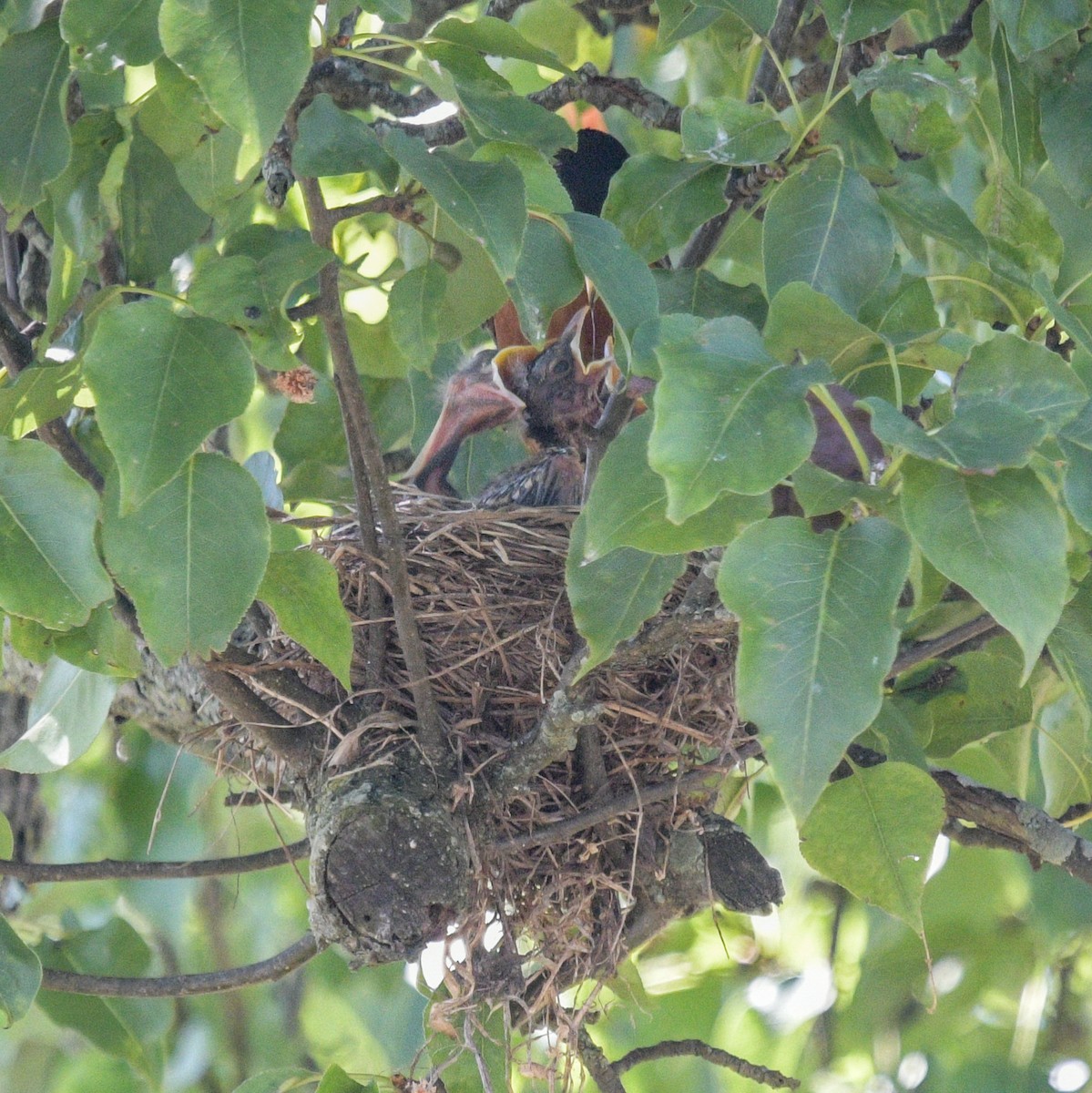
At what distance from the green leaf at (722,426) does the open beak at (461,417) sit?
1.34 meters

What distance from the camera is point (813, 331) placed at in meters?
1.27

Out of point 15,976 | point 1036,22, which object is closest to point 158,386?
point 15,976

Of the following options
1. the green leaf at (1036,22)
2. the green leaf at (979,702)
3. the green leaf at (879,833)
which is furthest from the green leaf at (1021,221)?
the green leaf at (879,833)

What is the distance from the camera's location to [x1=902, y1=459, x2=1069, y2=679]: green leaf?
3.38ft

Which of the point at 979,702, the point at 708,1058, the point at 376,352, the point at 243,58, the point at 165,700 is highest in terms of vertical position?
the point at 243,58

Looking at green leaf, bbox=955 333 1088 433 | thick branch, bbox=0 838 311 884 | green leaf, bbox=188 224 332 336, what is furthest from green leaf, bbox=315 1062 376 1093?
green leaf, bbox=955 333 1088 433

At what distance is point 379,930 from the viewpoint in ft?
5.35

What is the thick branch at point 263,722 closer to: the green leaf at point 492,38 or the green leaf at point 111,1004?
the green leaf at point 111,1004

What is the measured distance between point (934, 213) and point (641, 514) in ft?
1.76

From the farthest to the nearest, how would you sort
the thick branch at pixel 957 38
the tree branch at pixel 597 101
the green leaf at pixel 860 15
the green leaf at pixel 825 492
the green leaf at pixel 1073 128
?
the tree branch at pixel 597 101 → the thick branch at pixel 957 38 → the green leaf at pixel 1073 128 → the green leaf at pixel 860 15 → the green leaf at pixel 825 492

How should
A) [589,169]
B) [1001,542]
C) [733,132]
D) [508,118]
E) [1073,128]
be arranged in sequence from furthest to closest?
[589,169] < [1073,128] < [733,132] < [508,118] < [1001,542]

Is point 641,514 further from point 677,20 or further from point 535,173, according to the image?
point 677,20

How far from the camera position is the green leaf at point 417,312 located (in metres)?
1.54

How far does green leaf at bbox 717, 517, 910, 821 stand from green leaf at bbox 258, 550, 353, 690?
20.1 inches
